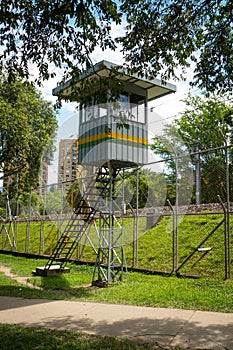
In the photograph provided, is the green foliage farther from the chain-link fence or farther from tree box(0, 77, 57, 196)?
tree box(0, 77, 57, 196)

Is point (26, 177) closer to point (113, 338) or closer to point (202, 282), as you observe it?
point (202, 282)

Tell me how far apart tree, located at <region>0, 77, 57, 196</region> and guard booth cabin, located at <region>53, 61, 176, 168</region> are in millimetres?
5813

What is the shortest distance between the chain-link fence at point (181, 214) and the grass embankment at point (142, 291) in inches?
36.4

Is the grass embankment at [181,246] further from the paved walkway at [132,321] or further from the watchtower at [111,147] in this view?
the paved walkway at [132,321]

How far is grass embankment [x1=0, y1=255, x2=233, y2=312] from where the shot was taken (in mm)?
7586

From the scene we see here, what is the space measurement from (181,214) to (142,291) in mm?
3334

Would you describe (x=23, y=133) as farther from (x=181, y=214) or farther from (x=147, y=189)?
(x=181, y=214)

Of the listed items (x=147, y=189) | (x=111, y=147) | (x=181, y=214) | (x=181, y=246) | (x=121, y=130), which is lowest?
(x=181, y=246)

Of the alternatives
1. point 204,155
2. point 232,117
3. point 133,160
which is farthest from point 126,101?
point 232,117

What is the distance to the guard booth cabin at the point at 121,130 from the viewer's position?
10641mm

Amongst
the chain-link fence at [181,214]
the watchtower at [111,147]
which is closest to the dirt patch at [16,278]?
the watchtower at [111,147]

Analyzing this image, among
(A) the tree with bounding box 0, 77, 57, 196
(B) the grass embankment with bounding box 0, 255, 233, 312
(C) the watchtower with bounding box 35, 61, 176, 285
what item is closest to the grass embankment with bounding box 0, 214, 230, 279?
(B) the grass embankment with bounding box 0, 255, 233, 312

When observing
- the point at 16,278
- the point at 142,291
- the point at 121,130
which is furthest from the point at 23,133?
the point at 142,291

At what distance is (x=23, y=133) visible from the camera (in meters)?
17.4
